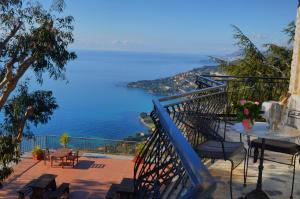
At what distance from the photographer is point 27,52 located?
476 inches

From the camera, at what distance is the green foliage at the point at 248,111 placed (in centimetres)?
386

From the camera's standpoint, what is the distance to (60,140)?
50.5ft

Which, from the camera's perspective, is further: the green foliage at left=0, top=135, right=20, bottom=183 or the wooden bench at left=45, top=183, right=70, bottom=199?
the green foliage at left=0, top=135, right=20, bottom=183

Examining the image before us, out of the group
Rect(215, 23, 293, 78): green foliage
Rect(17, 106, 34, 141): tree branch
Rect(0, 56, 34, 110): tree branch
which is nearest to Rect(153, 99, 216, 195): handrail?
Rect(0, 56, 34, 110): tree branch

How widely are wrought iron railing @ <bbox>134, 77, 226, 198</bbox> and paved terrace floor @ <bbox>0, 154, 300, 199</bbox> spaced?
95cm

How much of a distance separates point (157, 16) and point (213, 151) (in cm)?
9392

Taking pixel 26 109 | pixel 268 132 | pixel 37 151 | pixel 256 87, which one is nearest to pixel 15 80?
pixel 26 109

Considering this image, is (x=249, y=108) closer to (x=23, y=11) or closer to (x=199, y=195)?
(x=199, y=195)

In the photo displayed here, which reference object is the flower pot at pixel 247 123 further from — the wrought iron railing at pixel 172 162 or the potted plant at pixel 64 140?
the potted plant at pixel 64 140

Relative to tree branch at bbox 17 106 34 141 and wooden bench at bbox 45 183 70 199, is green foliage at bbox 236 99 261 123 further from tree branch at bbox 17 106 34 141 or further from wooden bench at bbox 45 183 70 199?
tree branch at bbox 17 106 34 141

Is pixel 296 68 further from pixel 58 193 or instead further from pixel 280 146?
pixel 58 193

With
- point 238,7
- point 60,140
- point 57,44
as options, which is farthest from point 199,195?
point 238,7

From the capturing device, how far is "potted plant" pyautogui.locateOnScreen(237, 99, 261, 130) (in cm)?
386

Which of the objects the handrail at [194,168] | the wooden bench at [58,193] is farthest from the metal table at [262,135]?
the wooden bench at [58,193]
